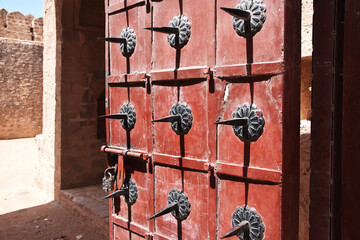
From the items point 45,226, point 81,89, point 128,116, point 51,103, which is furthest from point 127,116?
point 51,103

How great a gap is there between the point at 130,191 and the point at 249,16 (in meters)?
1.49

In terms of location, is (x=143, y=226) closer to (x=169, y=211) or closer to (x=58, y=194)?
(x=169, y=211)

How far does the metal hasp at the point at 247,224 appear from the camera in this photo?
5.68 feet

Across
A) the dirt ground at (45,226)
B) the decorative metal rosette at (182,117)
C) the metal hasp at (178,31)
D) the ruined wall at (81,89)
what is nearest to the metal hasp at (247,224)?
the decorative metal rosette at (182,117)

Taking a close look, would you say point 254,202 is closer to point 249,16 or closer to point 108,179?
point 249,16

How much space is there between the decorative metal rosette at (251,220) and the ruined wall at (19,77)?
13375 mm

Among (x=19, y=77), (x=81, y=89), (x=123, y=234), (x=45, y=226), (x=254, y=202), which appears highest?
(x=19, y=77)

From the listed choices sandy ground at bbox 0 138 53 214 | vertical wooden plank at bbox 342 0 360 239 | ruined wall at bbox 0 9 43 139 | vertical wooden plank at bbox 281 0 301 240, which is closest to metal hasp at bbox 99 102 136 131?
vertical wooden plank at bbox 281 0 301 240

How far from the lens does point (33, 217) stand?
5145mm

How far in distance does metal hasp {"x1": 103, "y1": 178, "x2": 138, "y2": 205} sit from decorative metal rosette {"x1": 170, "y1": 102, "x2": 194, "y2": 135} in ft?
2.10

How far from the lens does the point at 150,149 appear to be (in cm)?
229

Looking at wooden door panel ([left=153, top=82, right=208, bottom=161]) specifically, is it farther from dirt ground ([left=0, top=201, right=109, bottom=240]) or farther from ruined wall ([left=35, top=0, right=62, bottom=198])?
ruined wall ([left=35, top=0, right=62, bottom=198])

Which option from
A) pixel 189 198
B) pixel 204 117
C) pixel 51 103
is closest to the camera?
pixel 204 117

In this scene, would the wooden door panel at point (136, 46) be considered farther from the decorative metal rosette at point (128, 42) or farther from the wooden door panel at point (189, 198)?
the wooden door panel at point (189, 198)
